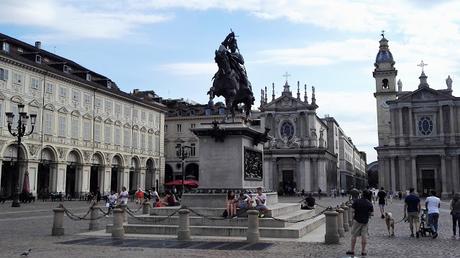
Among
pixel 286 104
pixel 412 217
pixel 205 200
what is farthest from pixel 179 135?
pixel 412 217

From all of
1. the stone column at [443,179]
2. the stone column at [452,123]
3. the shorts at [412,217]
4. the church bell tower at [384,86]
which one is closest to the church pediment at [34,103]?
the shorts at [412,217]

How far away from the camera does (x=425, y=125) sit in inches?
3078

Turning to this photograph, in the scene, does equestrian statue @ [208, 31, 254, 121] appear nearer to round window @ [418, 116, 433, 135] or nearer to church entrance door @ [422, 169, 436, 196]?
church entrance door @ [422, 169, 436, 196]

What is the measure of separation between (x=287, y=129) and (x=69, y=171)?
44.0m

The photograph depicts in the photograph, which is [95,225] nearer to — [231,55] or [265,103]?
[231,55]

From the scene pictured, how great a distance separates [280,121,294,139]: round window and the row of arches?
29430 mm

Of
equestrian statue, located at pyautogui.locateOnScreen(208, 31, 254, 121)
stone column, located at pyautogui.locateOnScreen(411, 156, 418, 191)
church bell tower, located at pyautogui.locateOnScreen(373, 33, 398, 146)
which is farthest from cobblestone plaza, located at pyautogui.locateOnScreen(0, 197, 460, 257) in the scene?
church bell tower, located at pyautogui.locateOnScreen(373, 33, 398, 146)

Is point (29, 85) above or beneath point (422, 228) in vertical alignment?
above

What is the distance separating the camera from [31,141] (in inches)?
1938

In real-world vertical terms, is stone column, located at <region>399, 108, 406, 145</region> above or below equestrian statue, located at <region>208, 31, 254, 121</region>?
above

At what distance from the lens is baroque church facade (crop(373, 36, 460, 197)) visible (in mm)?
74625

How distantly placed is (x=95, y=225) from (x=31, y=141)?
32.0m

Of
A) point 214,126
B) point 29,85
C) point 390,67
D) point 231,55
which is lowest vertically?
point 214,126

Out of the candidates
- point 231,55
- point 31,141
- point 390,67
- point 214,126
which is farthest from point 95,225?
point 390,67
